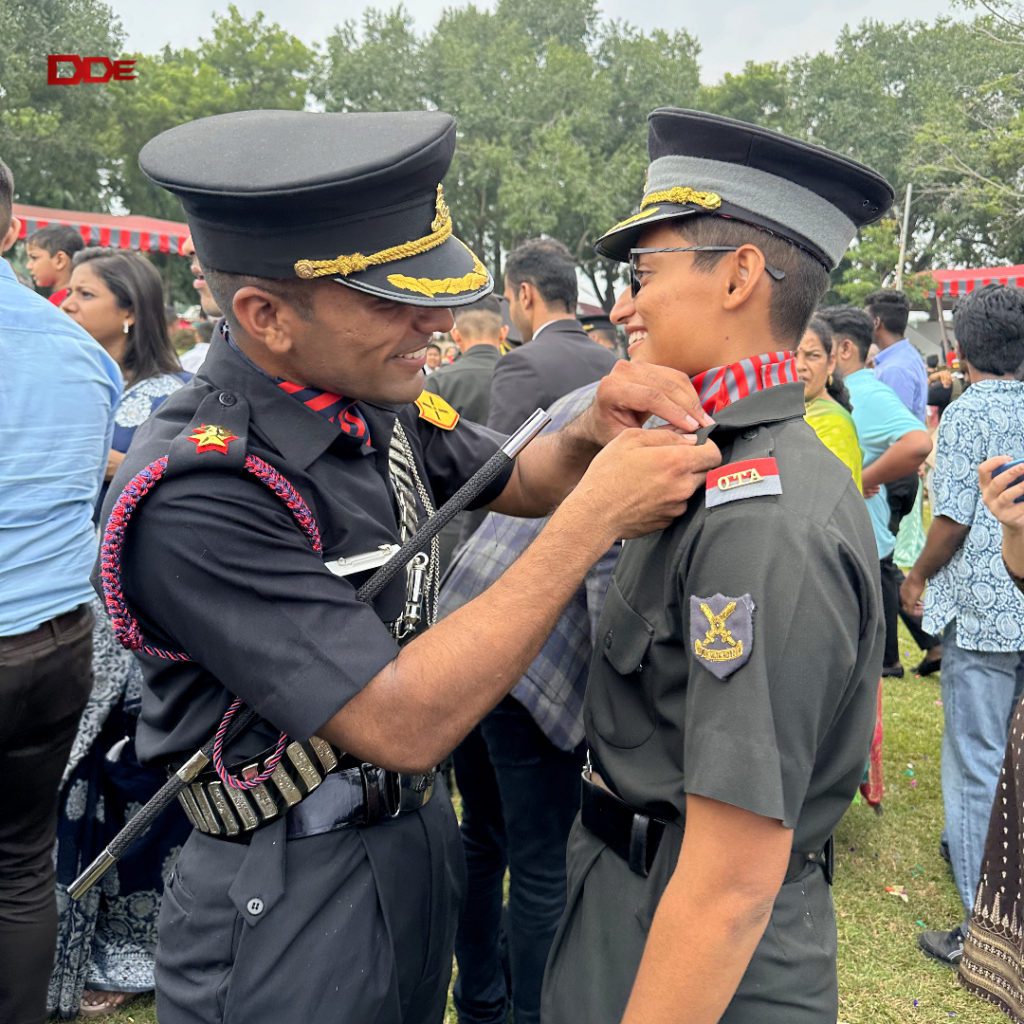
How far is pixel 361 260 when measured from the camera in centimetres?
157

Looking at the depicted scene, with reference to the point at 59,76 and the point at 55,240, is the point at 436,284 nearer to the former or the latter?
the point at 55,240

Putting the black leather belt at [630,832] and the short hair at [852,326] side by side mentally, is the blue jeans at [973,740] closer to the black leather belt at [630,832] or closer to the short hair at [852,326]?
the short hair at [852,326]

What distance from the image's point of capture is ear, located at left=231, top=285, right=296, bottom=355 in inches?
64.0

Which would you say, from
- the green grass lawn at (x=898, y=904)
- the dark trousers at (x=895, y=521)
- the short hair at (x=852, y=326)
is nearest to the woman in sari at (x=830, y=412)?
the green grass lawn at (x=898, y=904)

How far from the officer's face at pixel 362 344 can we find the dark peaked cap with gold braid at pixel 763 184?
419 mm

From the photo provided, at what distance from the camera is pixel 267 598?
1.48 meters

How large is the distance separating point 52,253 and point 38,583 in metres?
3.18

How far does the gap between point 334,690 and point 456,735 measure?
0.70 feet

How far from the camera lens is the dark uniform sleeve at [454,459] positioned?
2.20m

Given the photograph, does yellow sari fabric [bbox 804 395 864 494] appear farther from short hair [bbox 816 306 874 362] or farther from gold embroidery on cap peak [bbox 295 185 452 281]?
gold embroidery on cap peak [bbox 295 185 452 281]

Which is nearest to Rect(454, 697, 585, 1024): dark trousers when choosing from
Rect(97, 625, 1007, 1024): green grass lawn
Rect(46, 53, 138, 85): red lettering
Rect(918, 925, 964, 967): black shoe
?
Rect(97, 625, 1007, 1024): green grass lawn

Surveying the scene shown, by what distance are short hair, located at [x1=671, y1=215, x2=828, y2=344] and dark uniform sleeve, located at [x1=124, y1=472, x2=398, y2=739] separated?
0.84 m

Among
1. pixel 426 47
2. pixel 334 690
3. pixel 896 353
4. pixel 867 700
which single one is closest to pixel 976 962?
pixel 867 700

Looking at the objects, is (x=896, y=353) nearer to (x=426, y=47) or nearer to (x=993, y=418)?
(x=993, y=418)
